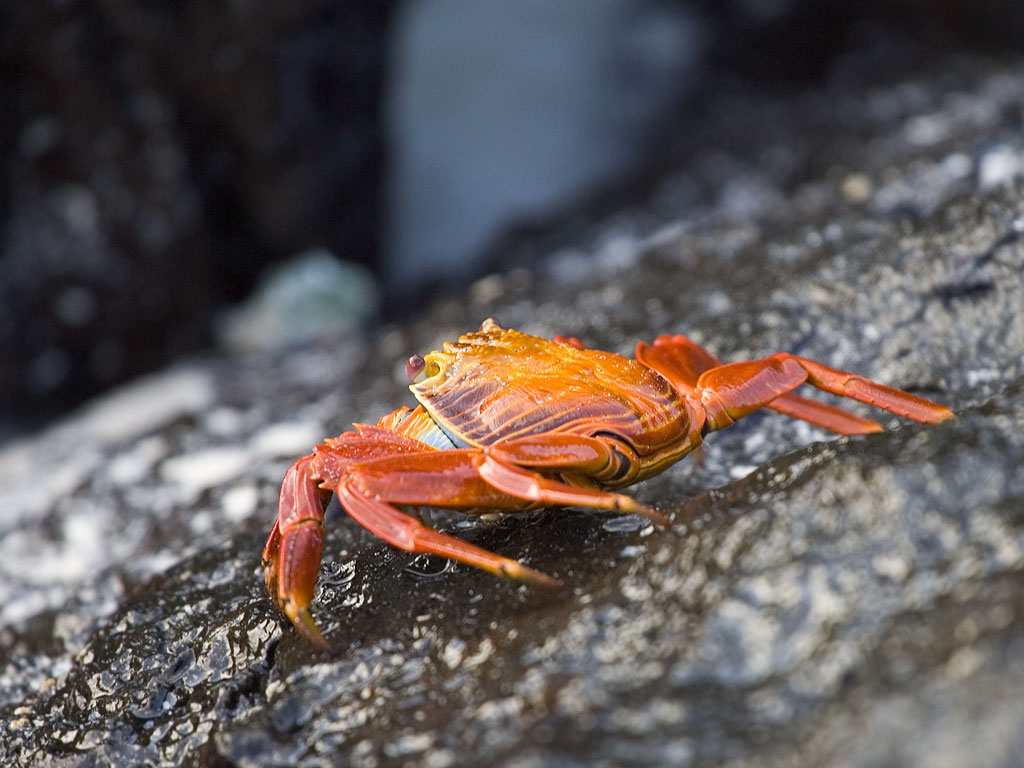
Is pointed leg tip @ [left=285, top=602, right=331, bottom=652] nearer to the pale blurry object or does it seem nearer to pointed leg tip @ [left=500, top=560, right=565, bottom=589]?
pointed leg tip @ [left=500, top=560, right=565, bottom=589]

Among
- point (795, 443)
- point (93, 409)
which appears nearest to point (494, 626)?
point (795, 443)

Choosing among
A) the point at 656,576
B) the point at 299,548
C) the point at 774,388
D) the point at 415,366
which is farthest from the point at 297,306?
the point at 656,576

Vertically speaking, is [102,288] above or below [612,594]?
above

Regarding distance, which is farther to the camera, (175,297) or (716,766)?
(175,297)

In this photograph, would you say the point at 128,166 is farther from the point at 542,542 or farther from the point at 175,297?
the point at 542,542

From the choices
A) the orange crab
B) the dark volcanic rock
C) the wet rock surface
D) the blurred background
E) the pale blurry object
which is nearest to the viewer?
the wet rock surface

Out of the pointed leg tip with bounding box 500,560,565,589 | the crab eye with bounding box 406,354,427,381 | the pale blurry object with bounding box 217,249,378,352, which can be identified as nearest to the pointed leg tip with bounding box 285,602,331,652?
the pointed leg tip with bounding box 500,560,565,589
